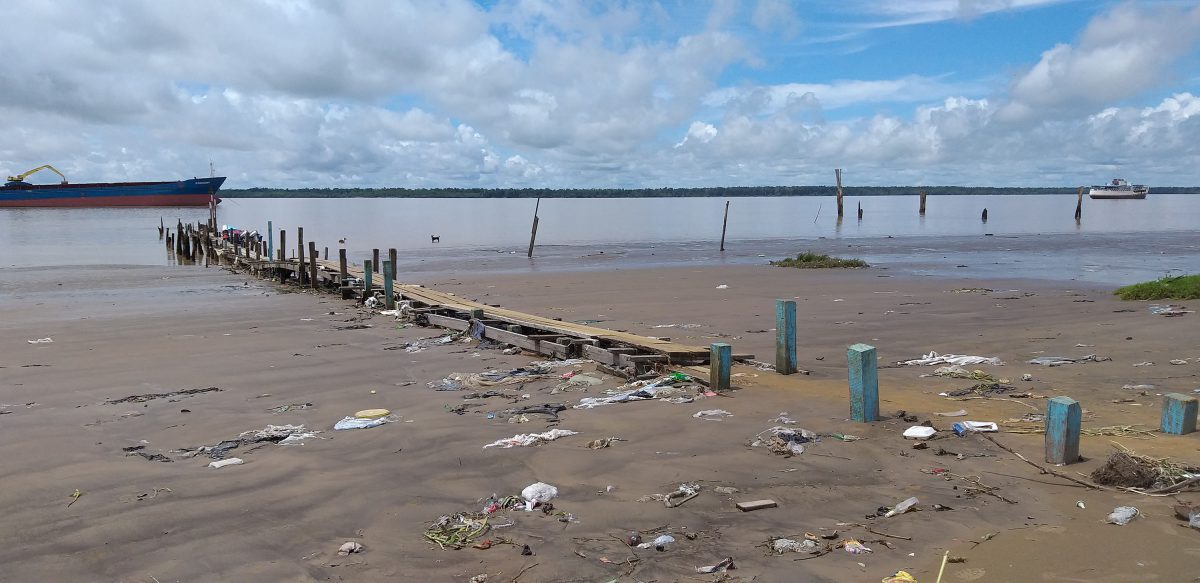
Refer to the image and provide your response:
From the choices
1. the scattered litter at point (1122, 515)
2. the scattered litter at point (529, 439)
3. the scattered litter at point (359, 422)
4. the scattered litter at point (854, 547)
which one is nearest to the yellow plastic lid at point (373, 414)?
the scattered litter at point (359, 422)

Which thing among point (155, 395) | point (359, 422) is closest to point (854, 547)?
point (359, 422)

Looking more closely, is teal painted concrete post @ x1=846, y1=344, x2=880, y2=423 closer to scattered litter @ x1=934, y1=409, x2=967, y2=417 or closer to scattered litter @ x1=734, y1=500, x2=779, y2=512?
scattered litter @ x1=934, y1=409, x2=967, y2=417

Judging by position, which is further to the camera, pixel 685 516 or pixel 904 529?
pixel 685 516

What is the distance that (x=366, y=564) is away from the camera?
5004mm

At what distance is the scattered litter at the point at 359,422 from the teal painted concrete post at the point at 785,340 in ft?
15.6

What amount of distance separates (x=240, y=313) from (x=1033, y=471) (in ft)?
55.2

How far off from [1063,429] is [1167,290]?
41.6 ft

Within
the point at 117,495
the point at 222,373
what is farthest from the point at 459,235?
the point at 117,495

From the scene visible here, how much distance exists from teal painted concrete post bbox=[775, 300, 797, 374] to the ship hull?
8930 centimetres

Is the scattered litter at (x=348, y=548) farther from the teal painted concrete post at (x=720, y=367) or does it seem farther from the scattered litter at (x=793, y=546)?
the teal painted concrete post at (x=720, y=367)

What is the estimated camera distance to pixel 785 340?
10.2m

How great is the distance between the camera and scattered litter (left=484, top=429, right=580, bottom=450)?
24.1 feet

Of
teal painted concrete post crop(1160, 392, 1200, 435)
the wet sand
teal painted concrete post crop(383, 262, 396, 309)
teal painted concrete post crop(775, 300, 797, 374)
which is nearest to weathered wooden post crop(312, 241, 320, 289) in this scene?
teal painted concrete post crop(383, 262, 396, 309)

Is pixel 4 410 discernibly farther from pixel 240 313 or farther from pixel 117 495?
pixel 240 313
